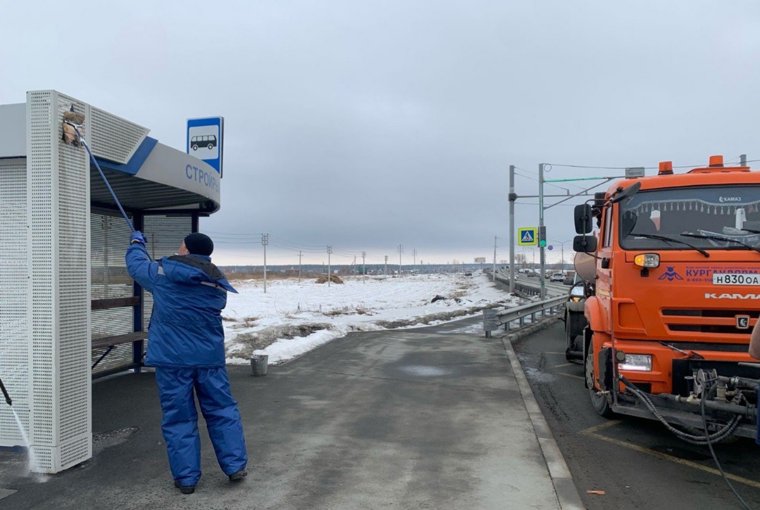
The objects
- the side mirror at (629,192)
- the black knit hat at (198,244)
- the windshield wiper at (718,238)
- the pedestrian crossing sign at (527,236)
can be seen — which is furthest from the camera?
the pedestrian crossing sign at (527,236)

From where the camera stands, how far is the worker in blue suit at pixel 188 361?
14.0 ft

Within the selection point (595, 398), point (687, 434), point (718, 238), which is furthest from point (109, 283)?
point (718, 238)

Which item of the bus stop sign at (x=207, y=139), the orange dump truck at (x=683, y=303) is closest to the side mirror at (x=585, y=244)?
the orange dump truck at (x=683, y=303)

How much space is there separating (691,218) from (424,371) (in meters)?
5.09

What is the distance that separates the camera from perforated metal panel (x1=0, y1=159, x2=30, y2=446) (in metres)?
5.04

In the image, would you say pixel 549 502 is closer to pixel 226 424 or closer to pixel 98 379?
pixel 226 424

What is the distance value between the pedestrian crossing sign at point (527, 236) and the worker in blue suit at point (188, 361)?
21.6m

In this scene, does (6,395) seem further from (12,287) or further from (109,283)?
(109,283)

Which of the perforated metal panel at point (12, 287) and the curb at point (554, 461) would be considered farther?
the perforated metal panel at point (12, 287)

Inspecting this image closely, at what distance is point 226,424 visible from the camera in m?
4.40

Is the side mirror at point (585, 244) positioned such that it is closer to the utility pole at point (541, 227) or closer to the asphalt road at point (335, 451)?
the asphalt road at point (335, 451)

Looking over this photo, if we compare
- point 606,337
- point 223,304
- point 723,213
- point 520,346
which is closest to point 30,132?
point 223,304

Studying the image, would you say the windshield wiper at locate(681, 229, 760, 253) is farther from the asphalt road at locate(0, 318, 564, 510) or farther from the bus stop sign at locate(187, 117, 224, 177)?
the bus stop sign at locate(187, 117, 224, 177)

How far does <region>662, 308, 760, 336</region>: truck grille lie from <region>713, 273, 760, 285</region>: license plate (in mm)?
267
